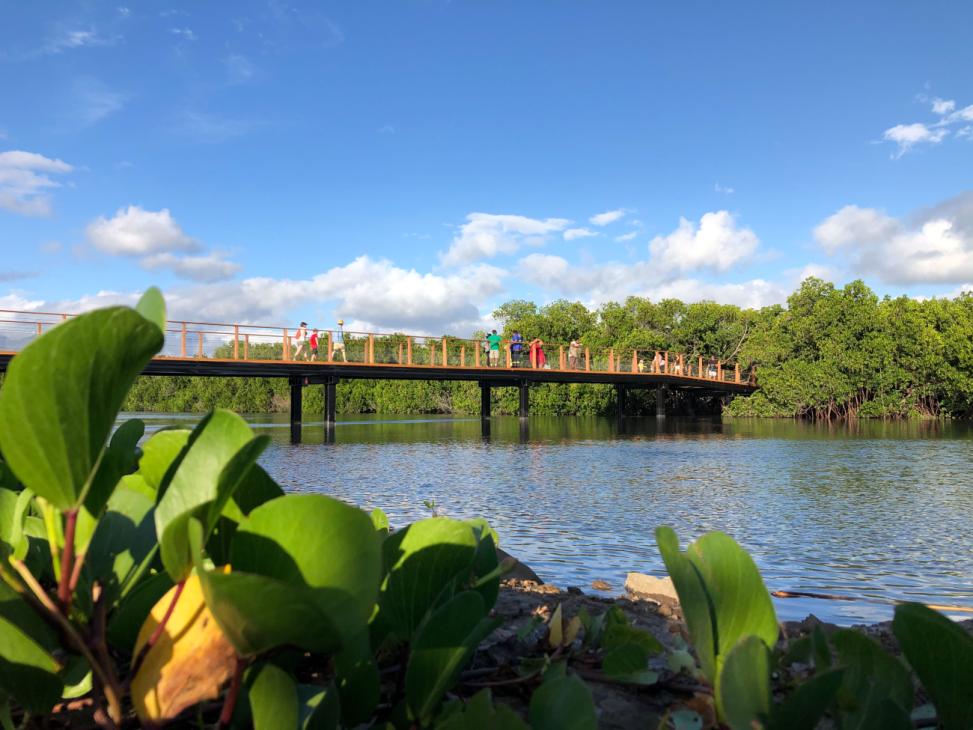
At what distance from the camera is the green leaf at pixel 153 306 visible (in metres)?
0.55

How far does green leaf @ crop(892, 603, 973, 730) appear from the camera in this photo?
2.04 feet

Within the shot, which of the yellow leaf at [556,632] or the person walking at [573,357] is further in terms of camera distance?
the person walking at [573,357]

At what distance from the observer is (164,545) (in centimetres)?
55

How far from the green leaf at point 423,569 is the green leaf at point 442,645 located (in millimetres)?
86

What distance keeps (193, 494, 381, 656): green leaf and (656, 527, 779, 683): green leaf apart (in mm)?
317

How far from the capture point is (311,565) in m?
0.53

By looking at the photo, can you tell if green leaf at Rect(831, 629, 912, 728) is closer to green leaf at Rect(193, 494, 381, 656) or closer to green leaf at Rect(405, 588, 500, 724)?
green leaf at Rect(405, 588, 500, 724)

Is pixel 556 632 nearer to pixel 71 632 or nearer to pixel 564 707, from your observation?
pixel 564 707

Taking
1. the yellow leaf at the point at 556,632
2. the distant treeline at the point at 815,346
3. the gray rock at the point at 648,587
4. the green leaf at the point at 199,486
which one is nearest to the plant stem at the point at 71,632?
the green leaf at the point at 199,486

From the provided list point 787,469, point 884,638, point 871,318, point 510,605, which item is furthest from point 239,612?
point 871,318

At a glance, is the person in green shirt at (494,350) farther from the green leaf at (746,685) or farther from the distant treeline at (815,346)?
the green leaf at (746,685)

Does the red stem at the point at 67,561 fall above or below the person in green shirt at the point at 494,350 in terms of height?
below

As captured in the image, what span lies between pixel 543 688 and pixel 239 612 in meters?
0.35

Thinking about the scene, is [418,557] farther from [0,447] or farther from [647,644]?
[647,644]
